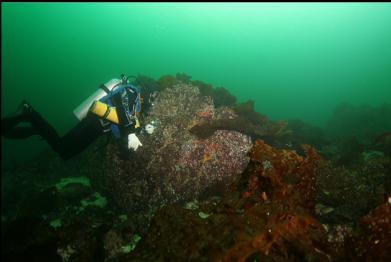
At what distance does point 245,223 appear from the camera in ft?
9.82

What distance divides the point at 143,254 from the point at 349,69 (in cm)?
12690

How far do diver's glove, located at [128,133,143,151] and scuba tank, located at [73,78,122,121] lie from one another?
1140 millimetres

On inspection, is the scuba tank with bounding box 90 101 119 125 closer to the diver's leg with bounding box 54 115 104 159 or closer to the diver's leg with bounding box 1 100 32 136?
the diver's leg with bounding box 54 115 104 159

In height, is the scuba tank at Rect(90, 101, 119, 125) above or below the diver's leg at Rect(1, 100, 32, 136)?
above

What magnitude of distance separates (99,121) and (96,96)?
597 millimetres

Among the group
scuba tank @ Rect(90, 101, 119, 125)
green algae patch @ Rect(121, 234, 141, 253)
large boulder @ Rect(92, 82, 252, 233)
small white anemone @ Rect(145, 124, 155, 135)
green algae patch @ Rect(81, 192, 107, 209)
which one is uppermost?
scuba tank @ Rect(90, 101, 119, 125)

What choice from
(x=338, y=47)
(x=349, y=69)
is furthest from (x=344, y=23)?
(x=349, y=69)

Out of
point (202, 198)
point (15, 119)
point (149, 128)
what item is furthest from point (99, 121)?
point (202, 198)

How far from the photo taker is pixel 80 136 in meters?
7.05

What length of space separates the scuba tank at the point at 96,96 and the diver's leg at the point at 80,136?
159 mm

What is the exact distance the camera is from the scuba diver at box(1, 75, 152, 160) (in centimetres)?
628

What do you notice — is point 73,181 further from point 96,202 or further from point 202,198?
point 202,198

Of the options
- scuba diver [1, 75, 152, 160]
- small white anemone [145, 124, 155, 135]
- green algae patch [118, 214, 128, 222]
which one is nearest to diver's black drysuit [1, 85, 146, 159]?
scuba diver [1, 75, 152, 160]

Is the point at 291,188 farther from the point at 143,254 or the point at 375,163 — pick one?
the point at 375,163
